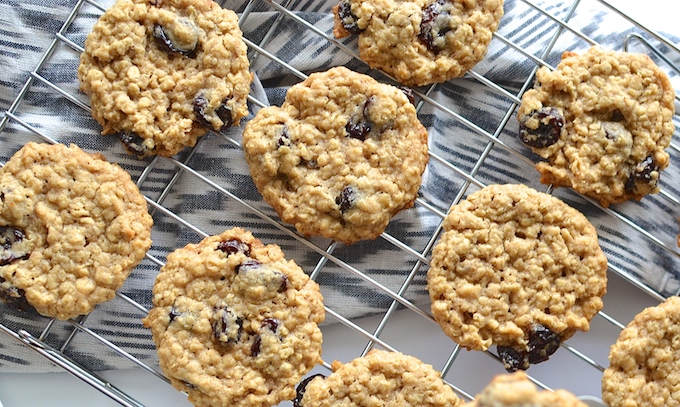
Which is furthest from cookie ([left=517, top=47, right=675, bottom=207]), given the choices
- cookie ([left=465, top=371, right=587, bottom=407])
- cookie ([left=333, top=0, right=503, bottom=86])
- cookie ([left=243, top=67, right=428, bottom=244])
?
cookie ([left=465, top=371, right=587, bottom=407])

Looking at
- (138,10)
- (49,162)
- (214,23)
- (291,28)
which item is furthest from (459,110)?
(49,162)

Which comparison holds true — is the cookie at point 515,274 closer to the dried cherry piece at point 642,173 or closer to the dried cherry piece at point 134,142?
the dried cherry piece at point 642,173

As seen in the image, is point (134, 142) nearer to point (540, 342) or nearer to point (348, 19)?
point (348, 19)

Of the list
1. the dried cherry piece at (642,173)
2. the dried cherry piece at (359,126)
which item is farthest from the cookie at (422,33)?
the dried cherry piece at (642,173)

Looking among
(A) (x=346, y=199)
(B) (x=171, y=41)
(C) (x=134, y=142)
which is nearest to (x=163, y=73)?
(B) (x=171, y=41)

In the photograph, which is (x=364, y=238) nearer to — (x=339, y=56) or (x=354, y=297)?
(x=354, y=297)

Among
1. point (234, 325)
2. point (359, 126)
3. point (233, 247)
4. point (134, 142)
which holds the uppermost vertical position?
point (359, 126)
